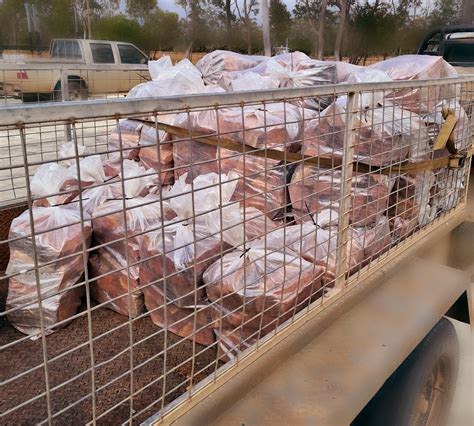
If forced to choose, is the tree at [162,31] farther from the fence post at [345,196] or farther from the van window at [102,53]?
the fence post at [345,196]

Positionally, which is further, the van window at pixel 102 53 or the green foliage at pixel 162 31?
the green foliage at pixel 162 31

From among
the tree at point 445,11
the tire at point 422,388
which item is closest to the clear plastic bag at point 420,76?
the tire at point 422,388

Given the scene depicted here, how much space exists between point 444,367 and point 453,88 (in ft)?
4.29

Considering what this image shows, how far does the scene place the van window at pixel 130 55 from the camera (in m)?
13.2

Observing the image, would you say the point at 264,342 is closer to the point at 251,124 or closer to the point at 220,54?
the point at 251,124

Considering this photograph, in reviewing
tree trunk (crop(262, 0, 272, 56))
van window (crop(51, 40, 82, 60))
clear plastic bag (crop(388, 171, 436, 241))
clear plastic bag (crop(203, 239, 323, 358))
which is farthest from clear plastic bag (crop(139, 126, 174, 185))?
tree trunk (crop(262, 0, 272, 56))

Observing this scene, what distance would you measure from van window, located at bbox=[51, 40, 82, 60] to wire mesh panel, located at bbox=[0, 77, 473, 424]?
38.1ft

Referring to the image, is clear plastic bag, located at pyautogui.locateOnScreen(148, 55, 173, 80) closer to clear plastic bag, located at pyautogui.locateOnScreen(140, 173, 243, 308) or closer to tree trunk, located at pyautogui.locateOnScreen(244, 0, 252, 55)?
clear plastic bag, located at pyautogui.locateOnScreen(140, 173, 243, 308)

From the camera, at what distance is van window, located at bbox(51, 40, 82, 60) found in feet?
42.8

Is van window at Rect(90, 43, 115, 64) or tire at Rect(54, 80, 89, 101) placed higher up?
van window at Rect(90, 43, 115, 64)

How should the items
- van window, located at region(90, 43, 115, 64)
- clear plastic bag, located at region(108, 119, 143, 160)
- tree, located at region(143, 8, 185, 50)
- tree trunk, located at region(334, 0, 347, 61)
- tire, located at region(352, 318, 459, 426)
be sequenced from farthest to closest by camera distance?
tree, located at region(143, 8, 185, 50) < tree trunk, located at region(334, 0, 347, 61) < van window, located at region(90, 43, 115, 64) < clear plastic bag, located at region(108, 119, 143, 160) < tire, located at region(352, 318, 459, 426)

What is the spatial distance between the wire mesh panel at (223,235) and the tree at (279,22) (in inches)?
744

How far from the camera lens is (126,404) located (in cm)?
157

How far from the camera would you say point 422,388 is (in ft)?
6.11
